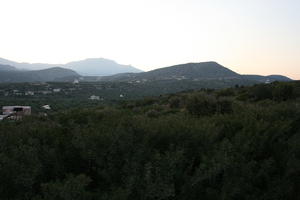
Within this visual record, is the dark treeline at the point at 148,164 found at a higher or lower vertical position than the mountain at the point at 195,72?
lower

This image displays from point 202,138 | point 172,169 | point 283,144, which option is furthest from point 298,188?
point 172,169

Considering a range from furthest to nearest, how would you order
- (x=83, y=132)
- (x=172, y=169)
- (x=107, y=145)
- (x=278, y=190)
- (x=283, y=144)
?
1. (x=283, y=144)
2. (x=83, y=132)
3. (x=107, y=145)
4. (x=278, y=190)
5. (x=172, y=169)

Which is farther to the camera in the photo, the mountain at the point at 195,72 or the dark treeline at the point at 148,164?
the mountain at the point at 195,72

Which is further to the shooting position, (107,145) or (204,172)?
(107,145)

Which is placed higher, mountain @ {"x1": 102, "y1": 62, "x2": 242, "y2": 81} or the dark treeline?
mountain @ {"x1": 102, "y1": 62, "x2": 242, "y2": 81}

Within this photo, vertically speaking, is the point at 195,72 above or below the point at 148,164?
above

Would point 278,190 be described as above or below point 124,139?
below

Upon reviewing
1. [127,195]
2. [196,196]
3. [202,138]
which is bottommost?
[196,196]

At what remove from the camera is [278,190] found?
525 centimetres

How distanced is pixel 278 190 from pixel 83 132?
12.8ft

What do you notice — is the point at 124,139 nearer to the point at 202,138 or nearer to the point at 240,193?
the point at 202,138

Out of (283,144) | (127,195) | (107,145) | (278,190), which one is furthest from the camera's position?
(283,144)

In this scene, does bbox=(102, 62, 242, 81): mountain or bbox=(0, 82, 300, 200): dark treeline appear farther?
bbox=(102, 62, 242, 81): mountain

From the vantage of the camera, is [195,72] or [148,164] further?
[195,72]
